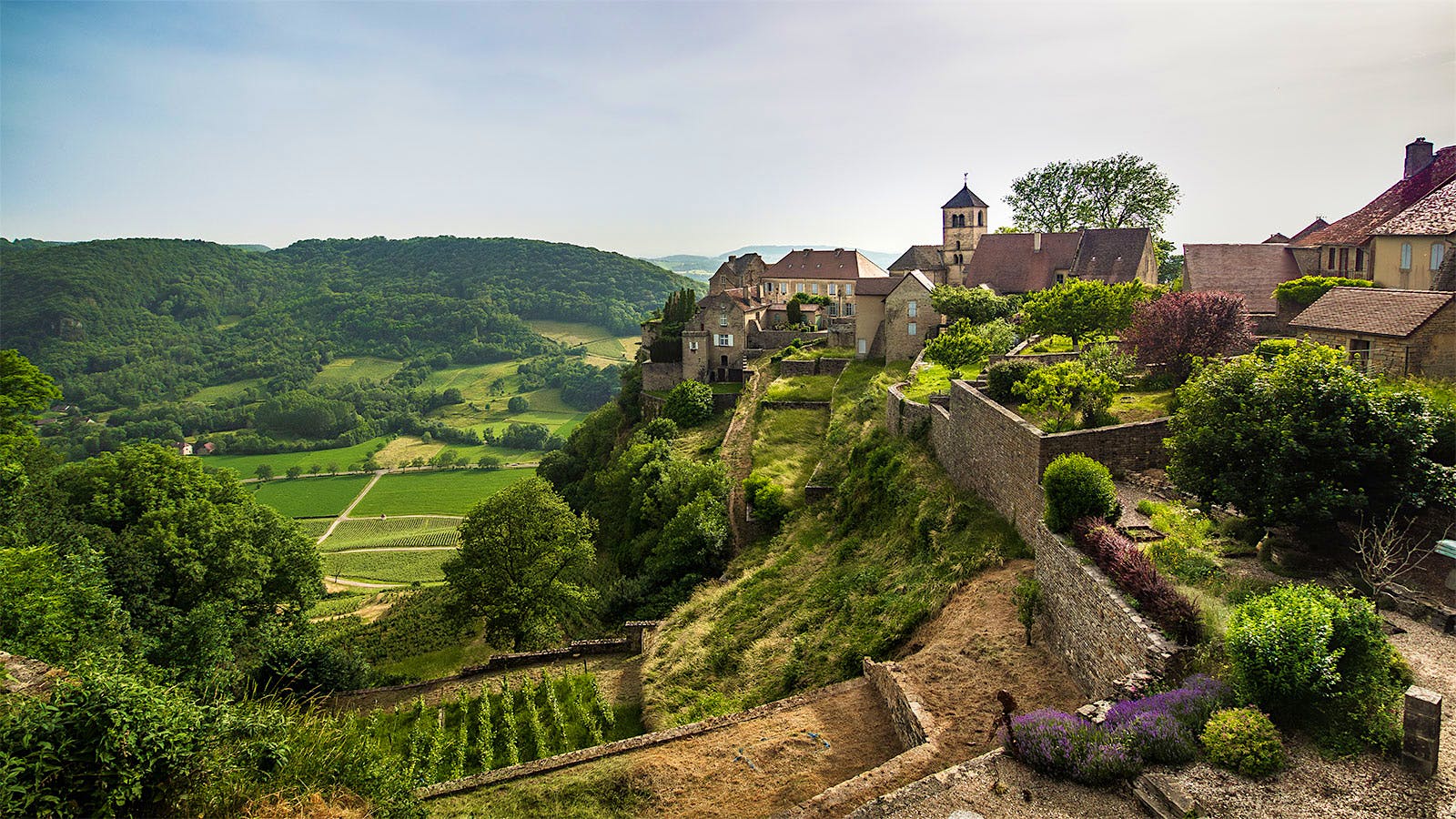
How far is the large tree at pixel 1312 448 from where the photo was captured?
10703 millimetres

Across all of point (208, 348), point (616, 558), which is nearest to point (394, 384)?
point (208, 348)

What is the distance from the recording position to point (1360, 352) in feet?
61.5

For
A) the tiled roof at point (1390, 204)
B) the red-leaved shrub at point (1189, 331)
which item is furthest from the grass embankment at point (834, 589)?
the tiled roof at point (1390, 204)

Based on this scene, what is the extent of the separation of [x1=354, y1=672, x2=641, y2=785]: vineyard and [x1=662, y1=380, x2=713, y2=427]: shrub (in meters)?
22.5

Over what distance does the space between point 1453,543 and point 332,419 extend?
11653 centimetres

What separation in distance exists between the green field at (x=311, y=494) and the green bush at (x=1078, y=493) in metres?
74.3

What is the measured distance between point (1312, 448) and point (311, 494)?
8754 cm

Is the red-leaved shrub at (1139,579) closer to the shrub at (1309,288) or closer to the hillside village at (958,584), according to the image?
the hillside village at (958,584)

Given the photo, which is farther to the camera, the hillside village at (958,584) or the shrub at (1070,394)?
the shrub at (1070,394)

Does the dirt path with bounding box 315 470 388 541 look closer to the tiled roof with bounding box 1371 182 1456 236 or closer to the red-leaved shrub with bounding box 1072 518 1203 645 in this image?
the red-leaved shrub with bounding box 1072 518 1203 645

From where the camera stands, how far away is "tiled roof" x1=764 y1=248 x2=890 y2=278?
2500 inches

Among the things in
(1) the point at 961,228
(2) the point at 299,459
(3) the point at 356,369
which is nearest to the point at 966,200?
(1) the point at 961,228

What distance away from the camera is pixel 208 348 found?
5384 inches

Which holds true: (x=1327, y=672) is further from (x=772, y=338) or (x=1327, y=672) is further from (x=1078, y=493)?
(x=772, y=338)
